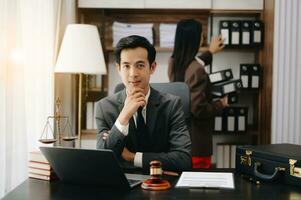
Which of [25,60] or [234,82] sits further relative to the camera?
[234,82]

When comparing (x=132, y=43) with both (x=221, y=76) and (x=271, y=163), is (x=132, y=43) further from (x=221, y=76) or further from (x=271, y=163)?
(x=221, y=76)

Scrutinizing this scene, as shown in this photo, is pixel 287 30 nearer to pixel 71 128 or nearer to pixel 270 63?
pixel 270 63

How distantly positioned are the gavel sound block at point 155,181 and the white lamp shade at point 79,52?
1476 mm

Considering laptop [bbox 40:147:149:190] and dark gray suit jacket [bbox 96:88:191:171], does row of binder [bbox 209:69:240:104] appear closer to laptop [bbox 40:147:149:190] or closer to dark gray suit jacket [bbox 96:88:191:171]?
dark gray suit jacket [bbox 96:88:191:171]

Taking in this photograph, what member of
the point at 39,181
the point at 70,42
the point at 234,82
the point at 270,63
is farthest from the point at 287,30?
the point at 39,181

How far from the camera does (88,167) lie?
1277 millimetres

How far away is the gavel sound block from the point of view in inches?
51.3

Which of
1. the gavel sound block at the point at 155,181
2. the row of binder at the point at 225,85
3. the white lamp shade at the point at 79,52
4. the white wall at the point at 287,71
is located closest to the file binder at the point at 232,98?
the row of binder at the point at 225,85

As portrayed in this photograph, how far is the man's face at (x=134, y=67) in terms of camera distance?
1.77 meters

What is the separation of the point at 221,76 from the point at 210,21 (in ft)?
1.82

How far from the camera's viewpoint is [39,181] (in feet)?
4.67

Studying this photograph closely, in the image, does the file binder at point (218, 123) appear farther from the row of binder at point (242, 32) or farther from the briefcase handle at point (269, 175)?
the briefcase handle at point (269, 175)

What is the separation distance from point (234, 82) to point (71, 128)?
138 cm

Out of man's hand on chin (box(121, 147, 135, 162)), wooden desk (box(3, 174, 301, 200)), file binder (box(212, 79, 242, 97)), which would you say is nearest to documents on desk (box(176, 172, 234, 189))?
wooden desk (box(3, 174, 301, 200))
